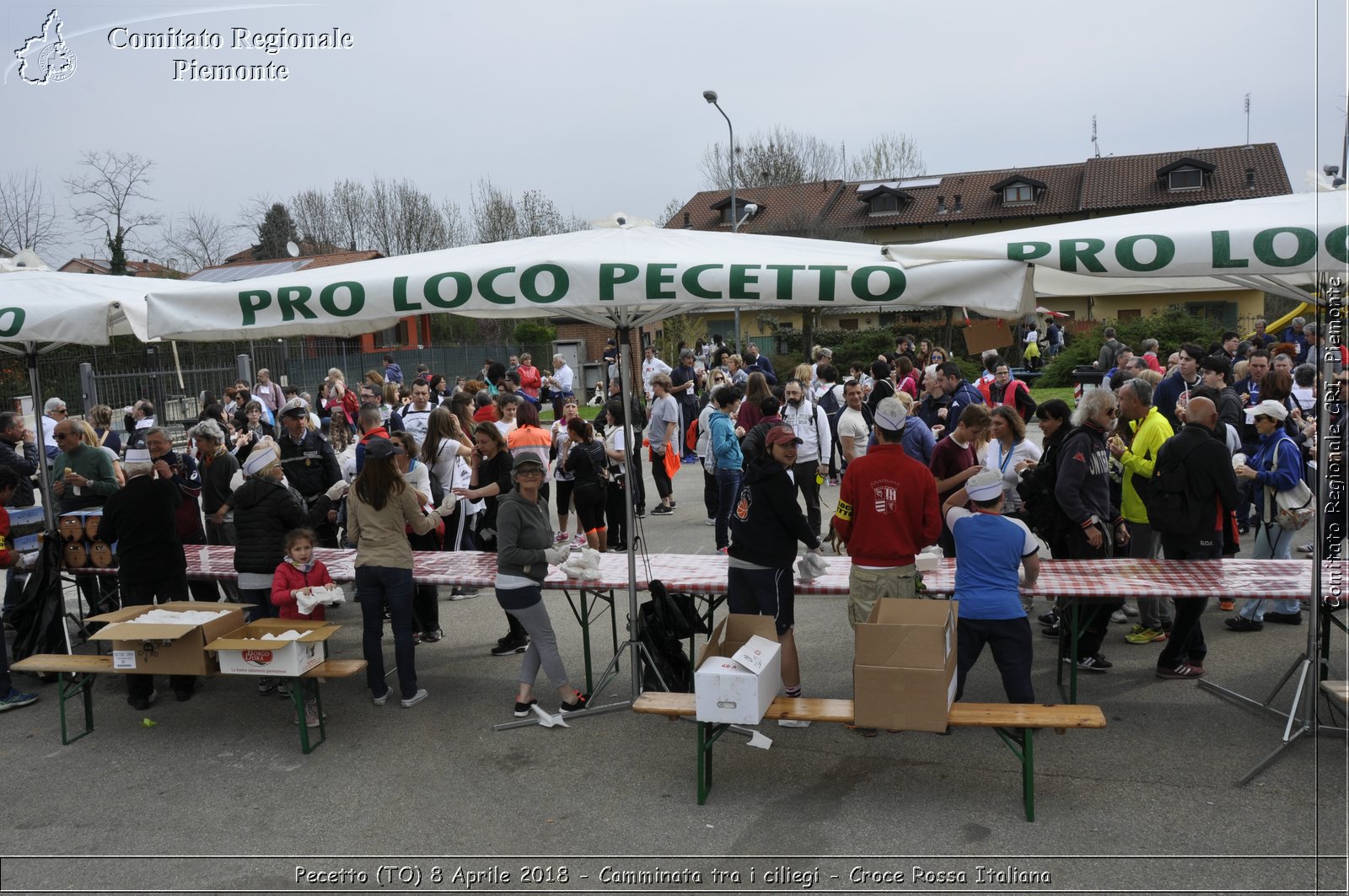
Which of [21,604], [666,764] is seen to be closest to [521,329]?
[21,604]

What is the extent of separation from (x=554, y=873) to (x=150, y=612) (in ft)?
11.6

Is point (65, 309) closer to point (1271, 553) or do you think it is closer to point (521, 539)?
point (521, 539)

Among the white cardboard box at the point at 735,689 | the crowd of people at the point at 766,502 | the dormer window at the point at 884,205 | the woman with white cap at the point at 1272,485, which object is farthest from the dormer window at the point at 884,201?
the white cardboard box at the point at 735,689

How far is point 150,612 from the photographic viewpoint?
20.4 feet

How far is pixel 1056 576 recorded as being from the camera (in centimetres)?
583

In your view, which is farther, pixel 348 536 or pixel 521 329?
pixel 521 329

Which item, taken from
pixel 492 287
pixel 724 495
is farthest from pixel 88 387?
pixel 492 287

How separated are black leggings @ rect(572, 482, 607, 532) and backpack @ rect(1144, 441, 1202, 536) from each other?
485 centimetres

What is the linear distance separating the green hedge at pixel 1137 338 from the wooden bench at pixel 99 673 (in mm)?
26381

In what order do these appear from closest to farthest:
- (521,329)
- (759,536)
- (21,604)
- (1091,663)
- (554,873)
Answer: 1. (554,873)
2. (759,536)
3. (1091,663)
4. (21,604)
5. (521,329)

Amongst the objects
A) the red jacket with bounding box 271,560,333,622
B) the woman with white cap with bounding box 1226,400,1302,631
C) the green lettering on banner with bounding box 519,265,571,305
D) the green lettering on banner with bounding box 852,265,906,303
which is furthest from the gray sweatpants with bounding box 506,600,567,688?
the woman with white cap with bounding box 1226,400,1302,631

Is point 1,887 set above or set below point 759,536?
below

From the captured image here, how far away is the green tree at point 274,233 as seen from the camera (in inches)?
2490

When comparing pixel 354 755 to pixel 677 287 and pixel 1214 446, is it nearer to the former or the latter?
pixel 677 287
